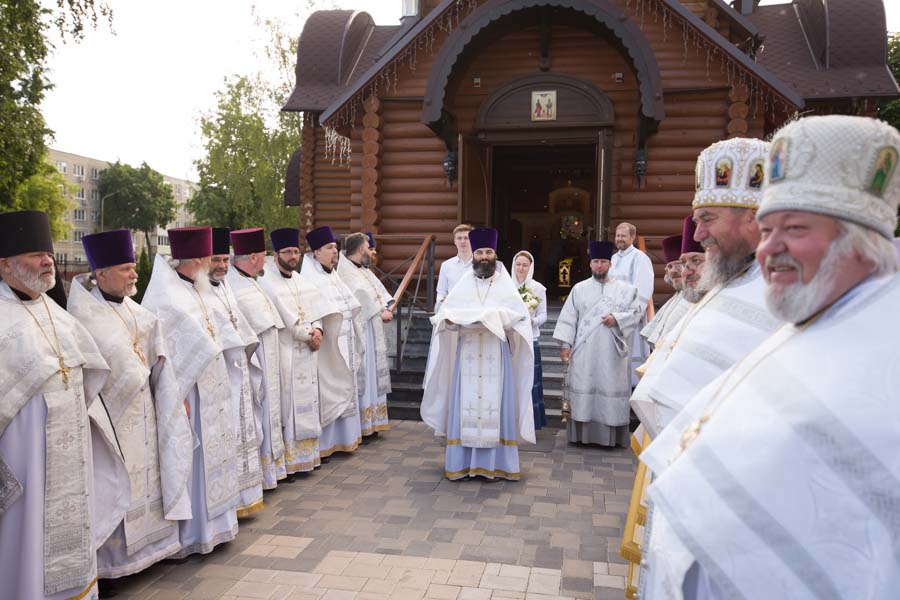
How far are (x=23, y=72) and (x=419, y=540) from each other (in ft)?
47.5

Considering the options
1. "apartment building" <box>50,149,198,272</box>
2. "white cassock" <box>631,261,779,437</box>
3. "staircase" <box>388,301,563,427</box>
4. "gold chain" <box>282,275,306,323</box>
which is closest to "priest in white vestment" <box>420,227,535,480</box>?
"gold chain" <box>282,275,306,323</box>

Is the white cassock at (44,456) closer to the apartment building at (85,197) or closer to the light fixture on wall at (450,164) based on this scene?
the light fixture on wall at (450,164)

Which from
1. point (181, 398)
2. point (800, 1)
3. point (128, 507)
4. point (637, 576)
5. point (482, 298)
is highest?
point (800, 1)

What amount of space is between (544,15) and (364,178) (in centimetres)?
A: 402

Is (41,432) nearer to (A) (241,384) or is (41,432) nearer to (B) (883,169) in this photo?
(A) (241,384)

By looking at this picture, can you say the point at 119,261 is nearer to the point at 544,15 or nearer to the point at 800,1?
the point at 544,15

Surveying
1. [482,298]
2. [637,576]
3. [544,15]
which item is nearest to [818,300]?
[637,576]

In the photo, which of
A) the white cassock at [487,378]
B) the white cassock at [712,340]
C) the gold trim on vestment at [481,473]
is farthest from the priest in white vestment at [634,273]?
the white cassock at [712,340]

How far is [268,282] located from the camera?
6684mm

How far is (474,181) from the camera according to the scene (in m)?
11.6

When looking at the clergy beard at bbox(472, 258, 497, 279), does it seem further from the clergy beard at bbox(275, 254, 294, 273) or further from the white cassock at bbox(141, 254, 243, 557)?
the white cassock at bbox(141, 254, 243, 557)

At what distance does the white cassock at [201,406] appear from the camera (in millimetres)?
4695

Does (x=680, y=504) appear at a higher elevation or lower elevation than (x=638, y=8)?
lower

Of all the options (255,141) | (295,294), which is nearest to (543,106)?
(295,294)
